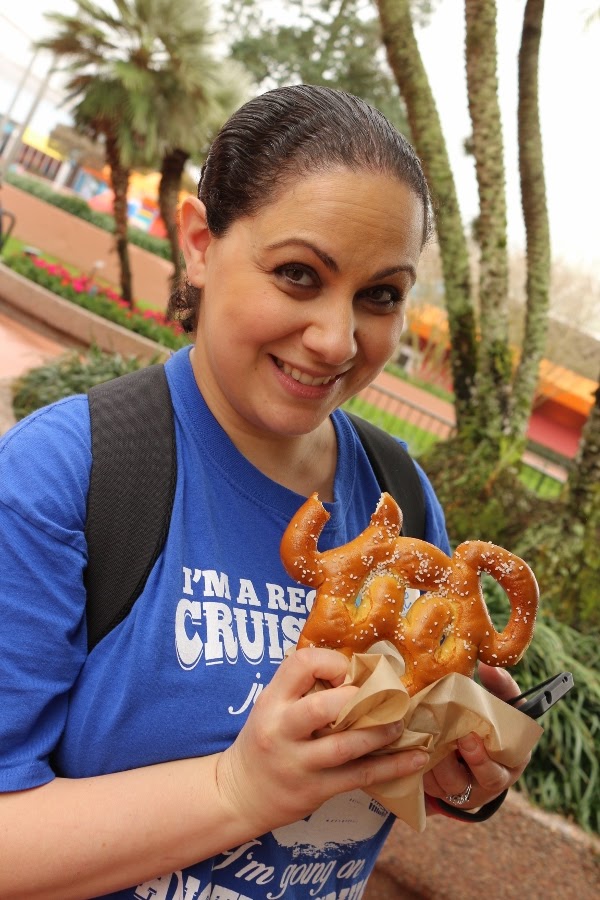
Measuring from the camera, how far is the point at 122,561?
1347mm

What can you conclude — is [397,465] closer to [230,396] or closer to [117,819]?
[230,396]

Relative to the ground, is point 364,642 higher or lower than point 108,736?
higher

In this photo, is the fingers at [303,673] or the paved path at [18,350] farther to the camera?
the paved path at [18,350]

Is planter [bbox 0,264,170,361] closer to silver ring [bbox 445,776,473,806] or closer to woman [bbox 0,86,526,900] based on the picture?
woman [bbox 0,86,526,900]

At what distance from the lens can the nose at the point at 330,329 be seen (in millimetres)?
1441

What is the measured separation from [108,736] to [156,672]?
129 millimetres

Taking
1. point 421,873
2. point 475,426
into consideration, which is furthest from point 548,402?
point 421,873

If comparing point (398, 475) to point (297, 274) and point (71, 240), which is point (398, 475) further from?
point (71, 240)

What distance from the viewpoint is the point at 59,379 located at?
7547 mm

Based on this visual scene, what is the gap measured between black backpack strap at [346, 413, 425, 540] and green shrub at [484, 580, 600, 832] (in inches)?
116

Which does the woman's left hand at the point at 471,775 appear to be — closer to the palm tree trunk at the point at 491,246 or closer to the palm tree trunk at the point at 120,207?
the palm tree trunk at the point at 491,246

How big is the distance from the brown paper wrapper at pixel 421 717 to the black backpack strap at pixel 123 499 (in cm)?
37

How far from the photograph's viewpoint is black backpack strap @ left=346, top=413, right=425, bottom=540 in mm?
1902

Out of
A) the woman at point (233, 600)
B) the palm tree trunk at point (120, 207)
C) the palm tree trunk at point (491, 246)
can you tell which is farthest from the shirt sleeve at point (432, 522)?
the palm tree trunk at point (120, 207)
